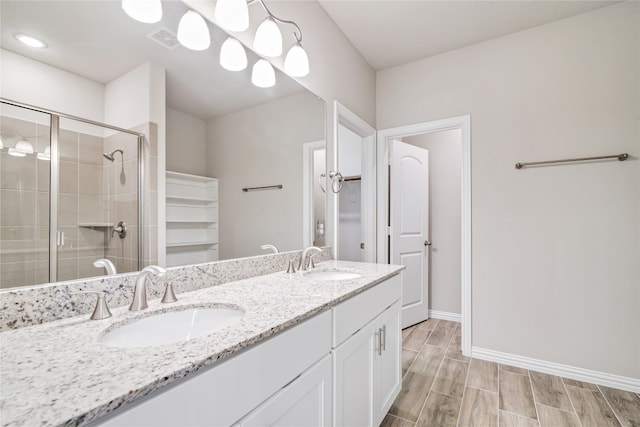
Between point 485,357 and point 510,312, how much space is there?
421 mm

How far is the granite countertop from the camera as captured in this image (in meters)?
0.44

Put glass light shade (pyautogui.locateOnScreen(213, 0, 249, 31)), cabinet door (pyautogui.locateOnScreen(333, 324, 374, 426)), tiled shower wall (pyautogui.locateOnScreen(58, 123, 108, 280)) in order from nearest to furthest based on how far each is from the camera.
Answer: tiled shower wall (pyautogui.locateOnScreen(58, 123, 108, 280))
cabinet door (pyautogui.locateOnScreen(333, 324, 374, 426))
glass light shade (pyautogui.locateOnScreen(213, 0, 249, 31))

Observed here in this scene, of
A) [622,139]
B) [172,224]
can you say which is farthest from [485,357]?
[172,224]

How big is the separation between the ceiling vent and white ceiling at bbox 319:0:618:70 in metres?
1.36

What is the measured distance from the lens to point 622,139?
198 cm

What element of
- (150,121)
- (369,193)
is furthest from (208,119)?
(369,193)

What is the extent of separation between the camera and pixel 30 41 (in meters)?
0.80

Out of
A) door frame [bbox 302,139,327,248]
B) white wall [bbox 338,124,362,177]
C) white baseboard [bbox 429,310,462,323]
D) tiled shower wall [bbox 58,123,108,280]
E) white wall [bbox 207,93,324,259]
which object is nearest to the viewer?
tiled shower wall [bbox 58,123,108,280]

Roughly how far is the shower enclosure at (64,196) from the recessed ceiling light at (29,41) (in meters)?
0.18

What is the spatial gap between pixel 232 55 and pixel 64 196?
37.6 inches

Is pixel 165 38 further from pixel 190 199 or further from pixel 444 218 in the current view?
pixel 444 218

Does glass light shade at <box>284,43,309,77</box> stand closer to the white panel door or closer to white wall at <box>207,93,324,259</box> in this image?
white wall at <box>207,93,324,259</box>

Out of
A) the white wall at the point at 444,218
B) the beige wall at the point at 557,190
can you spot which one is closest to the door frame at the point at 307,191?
the beige wall at the point at 557,190

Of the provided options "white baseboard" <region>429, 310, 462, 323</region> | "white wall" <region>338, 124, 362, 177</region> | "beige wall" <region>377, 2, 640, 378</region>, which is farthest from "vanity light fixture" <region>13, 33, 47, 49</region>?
"white baseboard" <region>429, 310, 462, 323</region>
